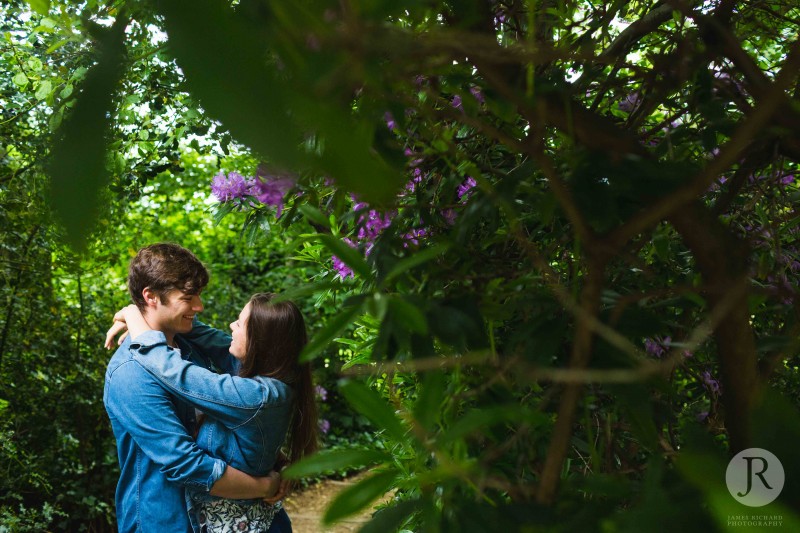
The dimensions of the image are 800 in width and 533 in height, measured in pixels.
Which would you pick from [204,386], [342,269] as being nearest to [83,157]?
[342,269]

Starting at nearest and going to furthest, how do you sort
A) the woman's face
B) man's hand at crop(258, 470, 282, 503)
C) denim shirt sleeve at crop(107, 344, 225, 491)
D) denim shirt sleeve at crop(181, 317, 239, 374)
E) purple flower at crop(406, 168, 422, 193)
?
purple flower at crop(406, 168, 422, 193), denim shirt sleeve at crop(107, 344, 225, 491), man's hand at crop(258, 470, 282, 503), the woman's face, denim shirt sleeve at crop(181, 317, 239, 374)

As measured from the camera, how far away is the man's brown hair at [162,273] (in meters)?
2.42

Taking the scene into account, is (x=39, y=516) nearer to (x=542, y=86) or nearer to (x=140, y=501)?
(x=140, y=501)

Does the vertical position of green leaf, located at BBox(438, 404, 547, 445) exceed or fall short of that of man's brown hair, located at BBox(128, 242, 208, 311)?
it falls short

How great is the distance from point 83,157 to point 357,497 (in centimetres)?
37

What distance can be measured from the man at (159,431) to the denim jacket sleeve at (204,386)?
33 millimetres

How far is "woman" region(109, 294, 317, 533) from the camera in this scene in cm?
216

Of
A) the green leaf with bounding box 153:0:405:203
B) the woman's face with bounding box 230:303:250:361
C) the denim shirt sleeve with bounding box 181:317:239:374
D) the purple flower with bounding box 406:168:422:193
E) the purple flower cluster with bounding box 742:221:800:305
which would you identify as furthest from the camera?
the denim shirt sleeve with bounding box 181:317:239:374

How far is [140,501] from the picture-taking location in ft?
7.27

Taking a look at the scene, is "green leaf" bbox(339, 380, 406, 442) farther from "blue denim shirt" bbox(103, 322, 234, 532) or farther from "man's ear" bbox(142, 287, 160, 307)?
"man's ear" bbox(142, 287, 160, 307)

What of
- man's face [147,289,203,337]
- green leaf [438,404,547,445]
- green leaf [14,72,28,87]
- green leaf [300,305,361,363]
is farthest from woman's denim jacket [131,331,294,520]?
green leaf [438,404,547,445]

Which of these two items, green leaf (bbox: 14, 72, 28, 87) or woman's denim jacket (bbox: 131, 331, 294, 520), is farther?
green leaf (bbox: 14, 72, 28, 87)

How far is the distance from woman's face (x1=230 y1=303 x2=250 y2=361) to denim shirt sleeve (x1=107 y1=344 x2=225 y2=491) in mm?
289

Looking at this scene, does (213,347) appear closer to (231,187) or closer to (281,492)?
(281,492)
